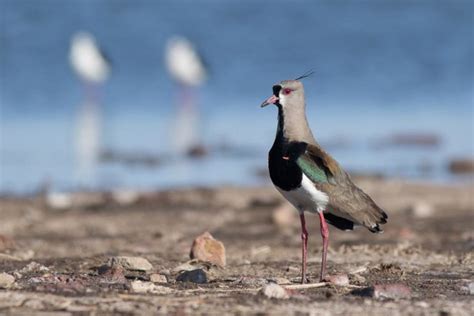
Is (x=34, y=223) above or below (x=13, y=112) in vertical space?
below

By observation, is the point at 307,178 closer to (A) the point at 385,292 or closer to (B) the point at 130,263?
(A) the point at 385,292

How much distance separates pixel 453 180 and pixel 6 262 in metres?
7.26

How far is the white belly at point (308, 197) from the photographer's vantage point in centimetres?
641

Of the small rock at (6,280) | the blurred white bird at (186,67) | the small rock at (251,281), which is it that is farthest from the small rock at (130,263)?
the blurred white bird at (186,67)

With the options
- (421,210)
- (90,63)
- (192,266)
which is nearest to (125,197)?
(421,210)

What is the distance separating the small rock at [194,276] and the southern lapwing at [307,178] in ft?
1.74

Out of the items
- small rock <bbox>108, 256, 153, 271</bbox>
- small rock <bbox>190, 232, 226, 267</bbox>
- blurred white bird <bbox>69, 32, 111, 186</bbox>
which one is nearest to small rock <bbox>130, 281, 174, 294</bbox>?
small rock <bbox>108, 256, 153, 271</bbox>

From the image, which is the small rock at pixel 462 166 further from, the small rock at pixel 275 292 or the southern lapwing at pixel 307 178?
the small rock at pixel 275 292

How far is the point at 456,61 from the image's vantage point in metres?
25.8

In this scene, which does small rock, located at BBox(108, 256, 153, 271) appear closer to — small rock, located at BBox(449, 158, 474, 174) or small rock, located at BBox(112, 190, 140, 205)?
small rock, located at BBox(112, 190, 140, 205)

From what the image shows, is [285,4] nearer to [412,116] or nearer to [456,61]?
[456,61]

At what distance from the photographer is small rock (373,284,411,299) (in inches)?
228

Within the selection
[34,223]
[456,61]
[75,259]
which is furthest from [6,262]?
[456,61]

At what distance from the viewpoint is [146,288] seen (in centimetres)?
594
